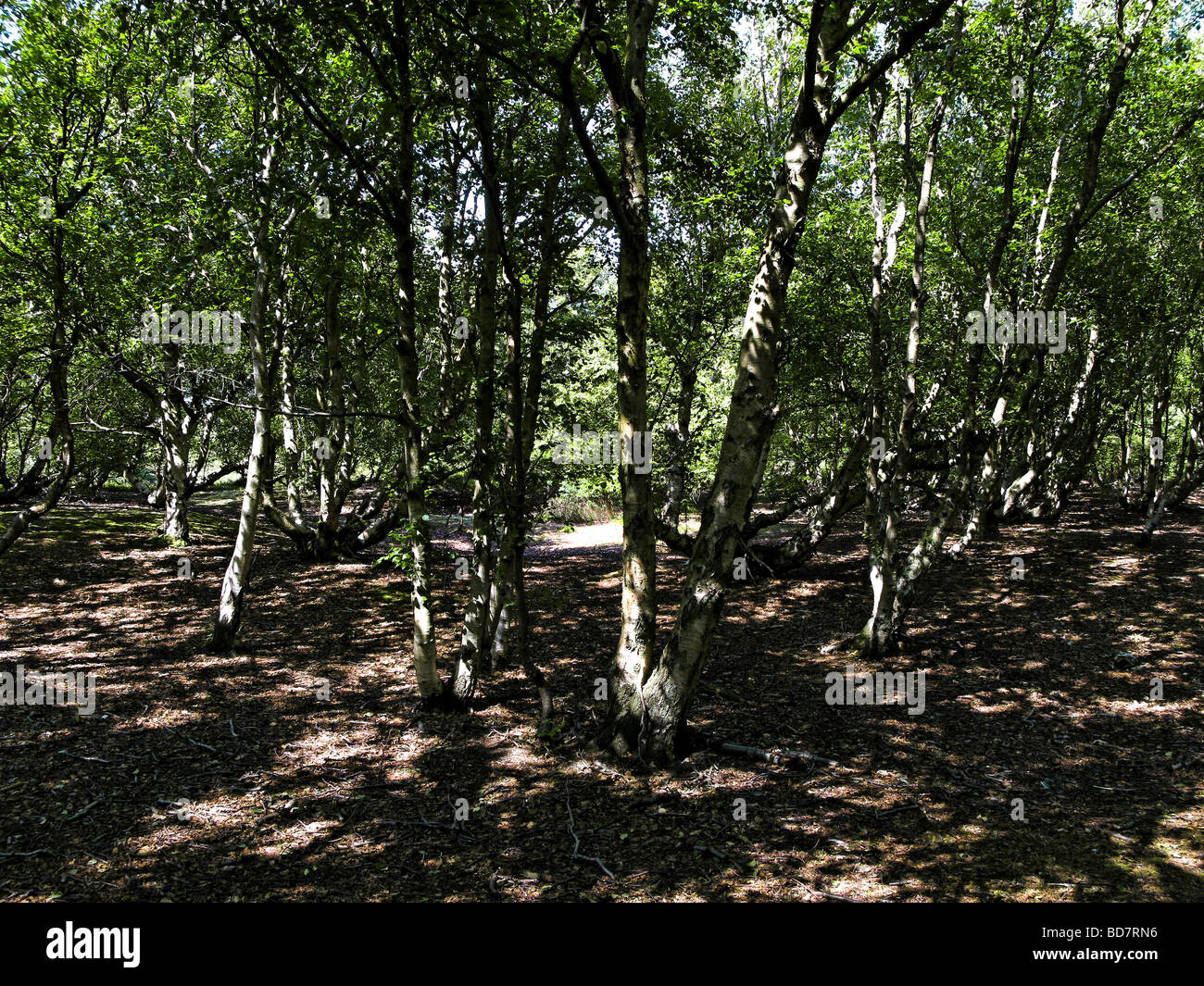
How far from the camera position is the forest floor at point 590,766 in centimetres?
460

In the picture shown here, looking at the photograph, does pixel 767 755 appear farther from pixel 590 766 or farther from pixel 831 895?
pixel 831 895

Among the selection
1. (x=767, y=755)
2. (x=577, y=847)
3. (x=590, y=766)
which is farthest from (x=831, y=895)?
(x=590, y=766)

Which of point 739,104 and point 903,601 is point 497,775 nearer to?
point 903,601

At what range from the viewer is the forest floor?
181 inches

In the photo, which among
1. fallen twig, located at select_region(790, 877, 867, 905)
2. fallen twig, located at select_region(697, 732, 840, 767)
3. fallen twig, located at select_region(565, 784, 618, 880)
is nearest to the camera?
fallen twig, located at select_region(790, 877, 867, 905)

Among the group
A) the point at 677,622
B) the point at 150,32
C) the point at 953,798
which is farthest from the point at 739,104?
the point at 953,798

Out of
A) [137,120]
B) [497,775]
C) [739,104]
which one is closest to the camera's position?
[497,775]

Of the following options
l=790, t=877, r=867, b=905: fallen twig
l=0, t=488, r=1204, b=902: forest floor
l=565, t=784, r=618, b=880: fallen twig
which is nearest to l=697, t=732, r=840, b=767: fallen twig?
l=0, t=488, r=1204, b=902: forest floor

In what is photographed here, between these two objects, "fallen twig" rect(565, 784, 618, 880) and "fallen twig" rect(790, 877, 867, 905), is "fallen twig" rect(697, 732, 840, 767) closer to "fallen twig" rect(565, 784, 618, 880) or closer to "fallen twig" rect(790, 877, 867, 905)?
"fallen twig" rect(565, 784, 618, 880)

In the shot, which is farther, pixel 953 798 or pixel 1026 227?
pixel 1026 227

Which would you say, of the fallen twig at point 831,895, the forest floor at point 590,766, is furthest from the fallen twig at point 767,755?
the fallen twig at point 831,895

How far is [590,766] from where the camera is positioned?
6250mm
